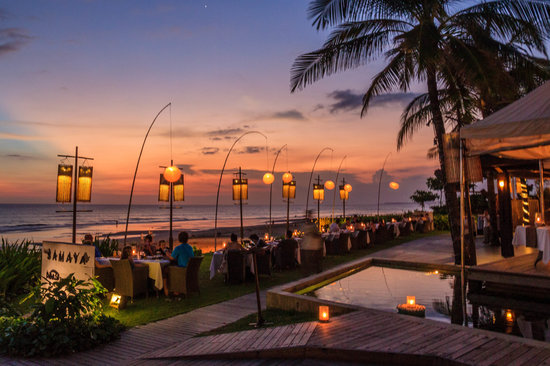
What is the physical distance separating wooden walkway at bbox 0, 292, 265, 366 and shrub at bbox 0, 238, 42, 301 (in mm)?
4012

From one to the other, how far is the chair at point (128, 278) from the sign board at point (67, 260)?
1.42 m

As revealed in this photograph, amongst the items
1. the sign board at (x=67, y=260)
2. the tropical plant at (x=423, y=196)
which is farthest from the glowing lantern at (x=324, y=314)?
the tropical plant at (x=423, y=196)

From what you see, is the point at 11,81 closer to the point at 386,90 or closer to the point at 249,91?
the point at 249,91

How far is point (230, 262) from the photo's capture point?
8.58 meters

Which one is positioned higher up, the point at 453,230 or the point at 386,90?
the point at 386,90

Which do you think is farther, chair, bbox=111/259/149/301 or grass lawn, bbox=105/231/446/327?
chair, bbox=111/259/149/301

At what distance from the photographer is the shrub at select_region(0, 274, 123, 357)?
14.5 ft

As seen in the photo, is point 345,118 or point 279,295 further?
point 345,118

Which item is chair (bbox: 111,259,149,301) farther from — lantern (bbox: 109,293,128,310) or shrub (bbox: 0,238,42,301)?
shrub (bbox: 0,238,42,301)

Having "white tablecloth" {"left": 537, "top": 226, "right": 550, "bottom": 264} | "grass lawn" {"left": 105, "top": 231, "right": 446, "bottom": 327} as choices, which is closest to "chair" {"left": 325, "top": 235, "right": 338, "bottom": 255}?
"grass lawn" {"left": 105, "top": 231, "right": 446, "bottom": 327}

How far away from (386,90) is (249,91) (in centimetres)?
914

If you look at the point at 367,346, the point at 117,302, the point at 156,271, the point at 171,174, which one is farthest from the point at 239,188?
the point at 367,346

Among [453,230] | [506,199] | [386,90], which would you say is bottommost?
[453,230]

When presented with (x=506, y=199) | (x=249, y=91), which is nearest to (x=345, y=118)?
(x=249, y=91)
